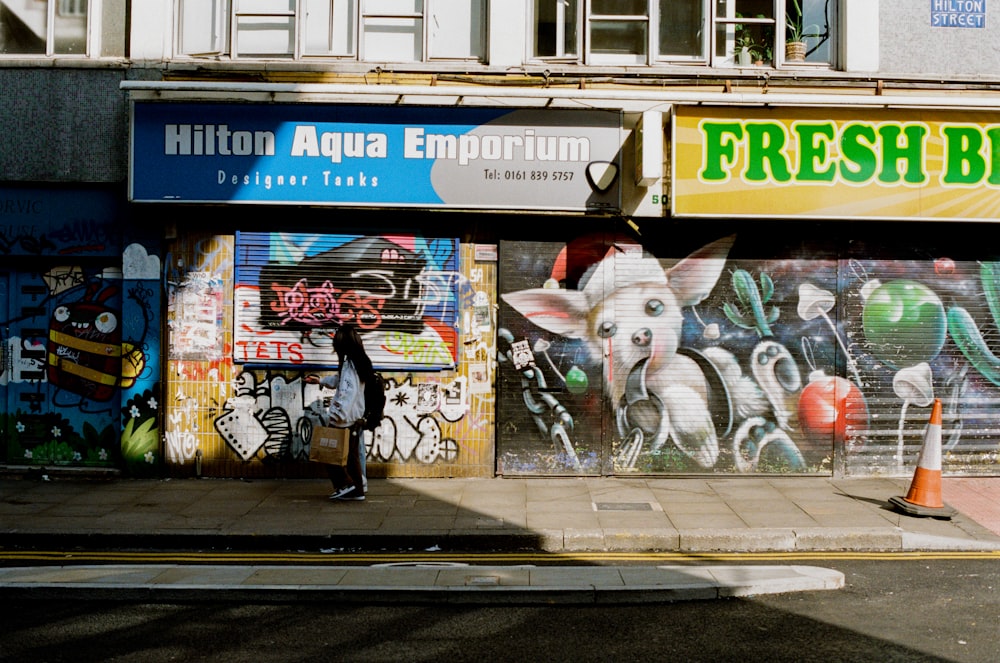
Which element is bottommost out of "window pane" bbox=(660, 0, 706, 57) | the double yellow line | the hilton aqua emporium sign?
the double yellow line

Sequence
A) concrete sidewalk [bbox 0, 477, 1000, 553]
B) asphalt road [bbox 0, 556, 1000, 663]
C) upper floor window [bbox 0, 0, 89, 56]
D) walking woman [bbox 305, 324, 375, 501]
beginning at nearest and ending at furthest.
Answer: asphalt road [bbox 0, 556, 1000, 663]
concrete sidewalk [bbox 0, 477, 1000, 553]
walking woman [bbox 305, 324, 375, 501]
upper floor window [bbox 0, 0, 89, 56]

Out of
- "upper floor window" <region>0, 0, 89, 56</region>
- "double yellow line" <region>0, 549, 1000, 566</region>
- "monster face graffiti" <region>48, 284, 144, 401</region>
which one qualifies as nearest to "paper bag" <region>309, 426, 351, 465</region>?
"double yellow line" <region>0, 549, 1000, 566</region>

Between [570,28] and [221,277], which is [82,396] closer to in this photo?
[221,277]

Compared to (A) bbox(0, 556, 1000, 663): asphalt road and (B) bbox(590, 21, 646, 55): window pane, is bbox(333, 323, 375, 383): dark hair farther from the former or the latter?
(B) bbox(590, 21, 646, 55): window pane

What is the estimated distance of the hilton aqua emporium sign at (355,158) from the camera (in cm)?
1041

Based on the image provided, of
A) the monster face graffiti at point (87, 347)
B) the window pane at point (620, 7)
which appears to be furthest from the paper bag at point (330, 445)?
the window pane at point (620, 7)

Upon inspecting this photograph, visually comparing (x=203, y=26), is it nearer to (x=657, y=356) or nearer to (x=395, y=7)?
(x=395, y=7)

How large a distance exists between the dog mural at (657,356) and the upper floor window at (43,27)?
6435mm

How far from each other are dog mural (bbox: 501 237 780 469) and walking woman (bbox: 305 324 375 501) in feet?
7.68

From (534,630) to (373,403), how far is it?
419 centimetres

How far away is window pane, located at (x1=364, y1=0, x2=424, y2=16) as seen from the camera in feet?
36.5

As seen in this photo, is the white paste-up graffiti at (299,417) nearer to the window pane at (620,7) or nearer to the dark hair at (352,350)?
the dark hair at (352,350)

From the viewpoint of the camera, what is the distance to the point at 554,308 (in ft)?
35.3

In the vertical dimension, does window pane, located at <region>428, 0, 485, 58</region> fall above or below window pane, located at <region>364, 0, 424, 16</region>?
below
